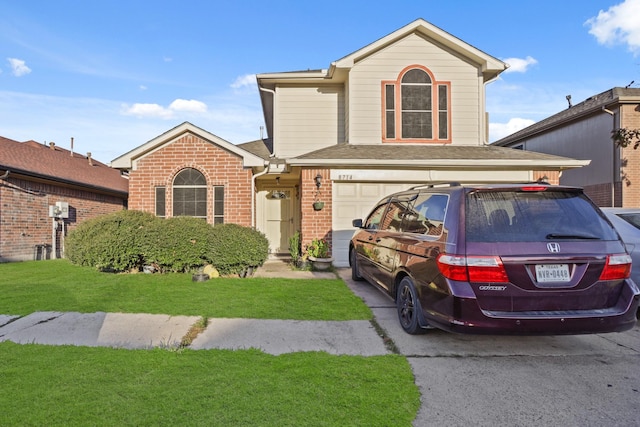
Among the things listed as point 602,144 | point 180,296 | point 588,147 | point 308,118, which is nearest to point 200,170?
point 308,118

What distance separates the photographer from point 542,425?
95.6 inches

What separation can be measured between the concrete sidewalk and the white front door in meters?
7.30

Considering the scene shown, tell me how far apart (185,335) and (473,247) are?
3162mm

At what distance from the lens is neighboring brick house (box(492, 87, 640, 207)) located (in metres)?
11.9

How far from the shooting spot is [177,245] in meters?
7.48

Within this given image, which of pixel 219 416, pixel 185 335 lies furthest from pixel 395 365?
pixel 185 335

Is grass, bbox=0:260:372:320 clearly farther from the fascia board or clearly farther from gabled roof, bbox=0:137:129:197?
gabled roof, bbox=0:137:129:197

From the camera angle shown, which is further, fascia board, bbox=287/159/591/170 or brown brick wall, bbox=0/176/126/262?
brown brick wall, bbox=0/176/126/262

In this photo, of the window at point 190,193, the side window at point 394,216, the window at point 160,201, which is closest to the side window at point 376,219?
the side window at point 394,216

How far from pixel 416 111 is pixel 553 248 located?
818cm

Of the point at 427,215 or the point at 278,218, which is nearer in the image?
the point at 427,215

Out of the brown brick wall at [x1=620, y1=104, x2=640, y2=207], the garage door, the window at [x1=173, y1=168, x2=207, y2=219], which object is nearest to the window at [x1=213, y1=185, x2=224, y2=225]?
the window at [x1=173, y1=168, x2=207, y2=219]

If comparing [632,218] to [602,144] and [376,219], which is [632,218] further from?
[602,144]

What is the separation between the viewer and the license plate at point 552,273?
3.15 m
